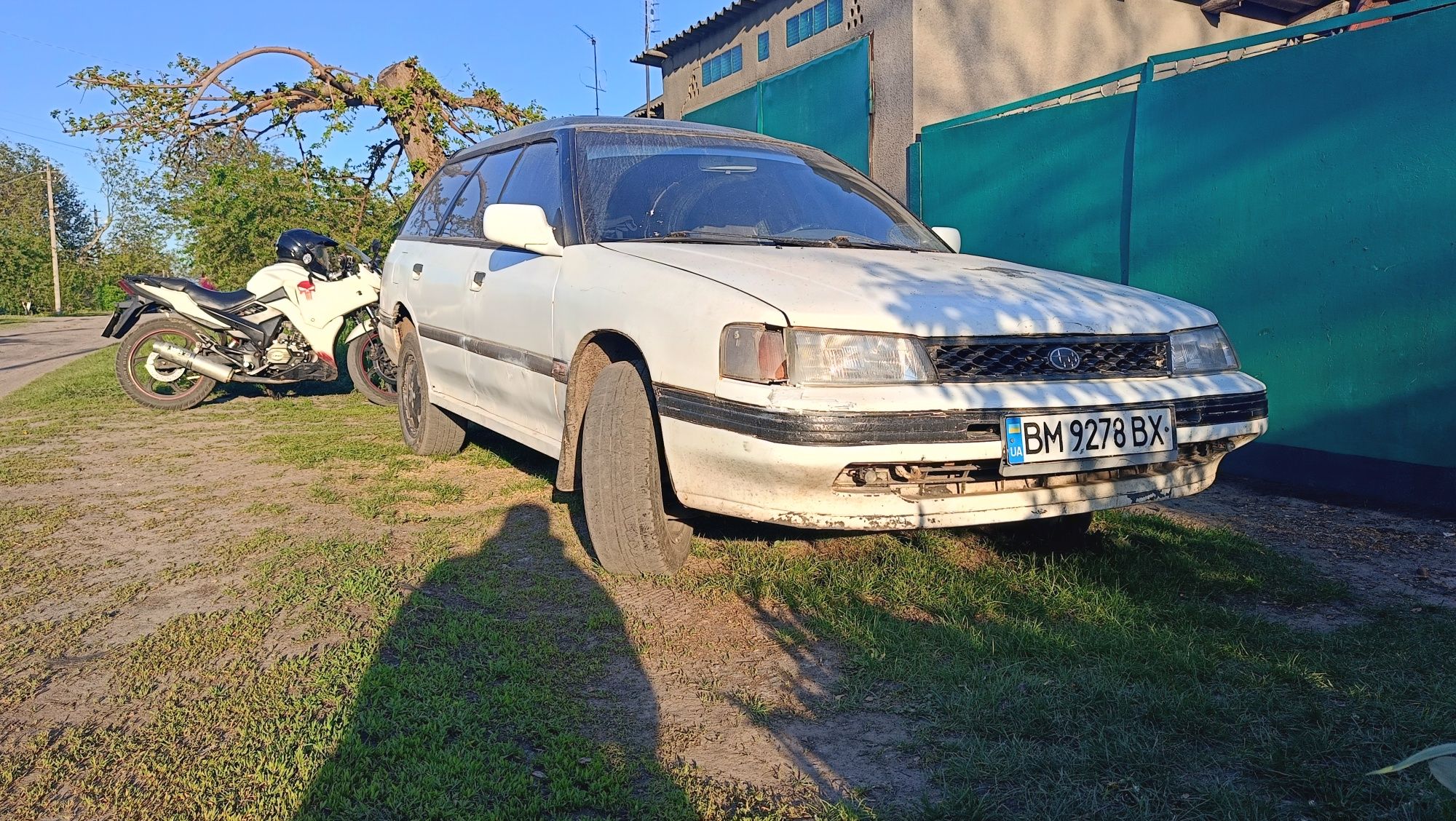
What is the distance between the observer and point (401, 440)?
6.19 meters

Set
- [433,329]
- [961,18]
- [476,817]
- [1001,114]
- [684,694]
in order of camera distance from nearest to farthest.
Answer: [476,817]
[684,694]
[433,329]
[1001,114]
[961,18]

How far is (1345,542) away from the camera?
3.94 metres

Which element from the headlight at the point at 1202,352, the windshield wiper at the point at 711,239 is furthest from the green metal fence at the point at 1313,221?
Answer: the windshield wiper at the point at 711,239

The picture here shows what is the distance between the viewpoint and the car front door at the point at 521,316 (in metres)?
3.76

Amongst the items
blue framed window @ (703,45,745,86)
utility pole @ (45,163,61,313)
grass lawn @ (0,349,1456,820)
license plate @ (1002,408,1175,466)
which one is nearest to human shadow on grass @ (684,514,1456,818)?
grass lawn @ (0,349,1456,820)

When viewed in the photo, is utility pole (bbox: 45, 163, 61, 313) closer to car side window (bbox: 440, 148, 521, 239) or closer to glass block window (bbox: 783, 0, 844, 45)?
glass block window (bbox: 783, 0, 844, 45)

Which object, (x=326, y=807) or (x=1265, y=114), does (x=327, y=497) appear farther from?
(x=1265, y=114)

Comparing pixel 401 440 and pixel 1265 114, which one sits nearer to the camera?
pixel 1265 114

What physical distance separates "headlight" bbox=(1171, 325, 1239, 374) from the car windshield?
1132mm

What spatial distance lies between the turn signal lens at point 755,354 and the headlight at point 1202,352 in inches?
53.1

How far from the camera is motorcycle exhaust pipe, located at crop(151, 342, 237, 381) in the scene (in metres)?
7.51

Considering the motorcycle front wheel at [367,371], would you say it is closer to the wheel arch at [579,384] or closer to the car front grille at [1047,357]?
the wheel arch at [579,384]

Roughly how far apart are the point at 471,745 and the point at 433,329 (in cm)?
315

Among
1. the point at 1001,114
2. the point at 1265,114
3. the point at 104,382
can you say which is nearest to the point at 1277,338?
the point at 1265,114
